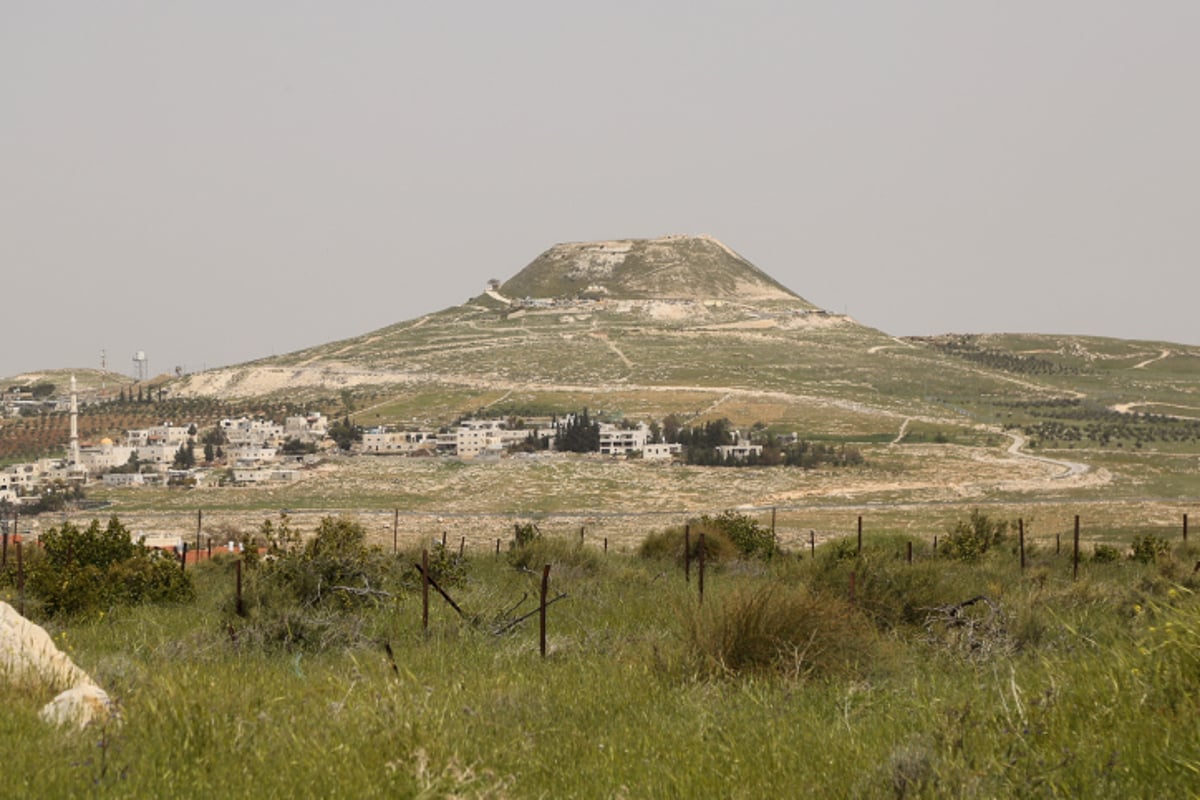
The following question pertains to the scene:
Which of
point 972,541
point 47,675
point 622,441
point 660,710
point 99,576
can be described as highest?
point 47,675

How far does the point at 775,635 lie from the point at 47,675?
5562 millimetres

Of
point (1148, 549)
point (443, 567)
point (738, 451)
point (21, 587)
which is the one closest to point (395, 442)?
point (738, 451)

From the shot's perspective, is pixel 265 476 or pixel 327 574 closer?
pixel 327 574

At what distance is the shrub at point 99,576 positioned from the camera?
49.9ft

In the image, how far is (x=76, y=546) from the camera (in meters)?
23.1

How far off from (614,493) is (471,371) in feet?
307

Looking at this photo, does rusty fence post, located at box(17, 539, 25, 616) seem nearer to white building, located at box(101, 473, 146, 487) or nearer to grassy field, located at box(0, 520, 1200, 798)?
grassy field, located at box(0, 520, 1200, 798)

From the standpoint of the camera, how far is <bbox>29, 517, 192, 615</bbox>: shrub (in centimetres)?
1520

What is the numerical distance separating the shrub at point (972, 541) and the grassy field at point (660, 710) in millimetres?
15183

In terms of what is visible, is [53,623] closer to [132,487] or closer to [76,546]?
[76,546]

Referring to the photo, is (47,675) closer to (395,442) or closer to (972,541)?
(972,541)

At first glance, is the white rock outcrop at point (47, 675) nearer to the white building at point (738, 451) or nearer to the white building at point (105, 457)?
the white building at point (738, 451)

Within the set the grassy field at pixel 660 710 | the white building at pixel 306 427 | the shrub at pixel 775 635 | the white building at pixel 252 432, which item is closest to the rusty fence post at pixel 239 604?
the grassy field at pixel 660 710

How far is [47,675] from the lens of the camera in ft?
23.3
